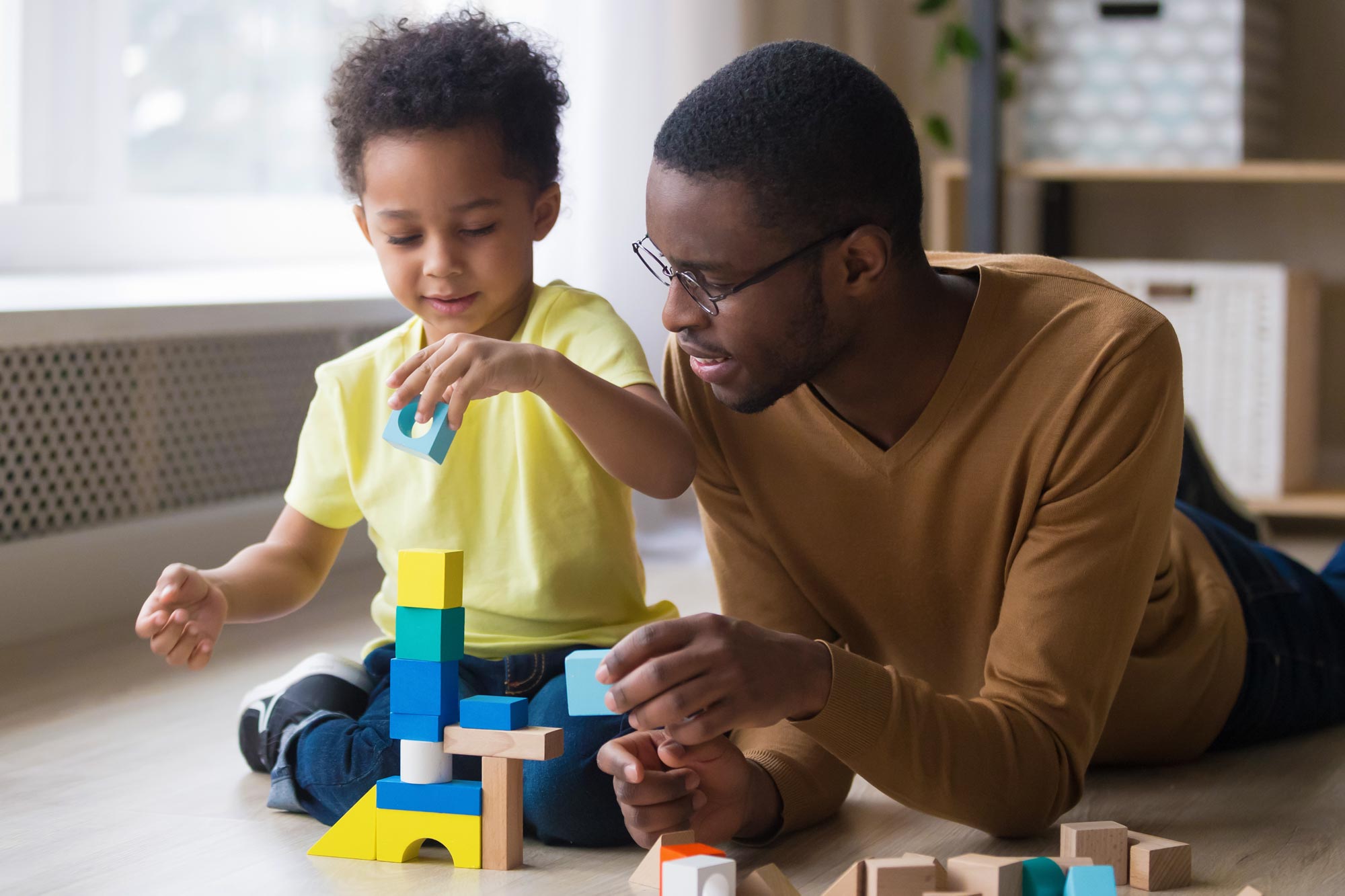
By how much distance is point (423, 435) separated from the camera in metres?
1.10

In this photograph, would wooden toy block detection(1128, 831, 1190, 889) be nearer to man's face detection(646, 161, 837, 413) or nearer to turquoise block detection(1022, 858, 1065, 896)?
turquoise block detection(1022, 858, 1065, 896)

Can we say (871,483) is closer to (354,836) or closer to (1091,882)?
(1091,882)

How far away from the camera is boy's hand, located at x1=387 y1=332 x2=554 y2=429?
1.06 meters

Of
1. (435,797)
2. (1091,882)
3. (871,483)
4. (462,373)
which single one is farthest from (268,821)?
(1091,882)

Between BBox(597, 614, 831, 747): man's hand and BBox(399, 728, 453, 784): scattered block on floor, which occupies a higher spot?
BBox(597, 614, 831, 747): man's hand

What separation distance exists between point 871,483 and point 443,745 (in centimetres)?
40

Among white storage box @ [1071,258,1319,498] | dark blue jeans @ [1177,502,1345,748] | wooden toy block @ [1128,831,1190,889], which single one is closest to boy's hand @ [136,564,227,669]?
wooden toy block @ [1128,831,1190,889]

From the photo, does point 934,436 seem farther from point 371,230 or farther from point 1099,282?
point 371,230

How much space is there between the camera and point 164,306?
2186 millimetres

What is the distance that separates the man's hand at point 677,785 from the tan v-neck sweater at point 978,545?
0.07 m

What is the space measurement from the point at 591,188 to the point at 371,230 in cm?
132

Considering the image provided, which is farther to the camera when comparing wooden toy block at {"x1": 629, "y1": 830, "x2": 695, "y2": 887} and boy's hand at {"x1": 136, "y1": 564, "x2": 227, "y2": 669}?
boy's hand at {"x1": 136, "y1": 564, "x2": 227, "y2": 669}

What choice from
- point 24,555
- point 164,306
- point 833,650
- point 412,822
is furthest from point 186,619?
point 164,306

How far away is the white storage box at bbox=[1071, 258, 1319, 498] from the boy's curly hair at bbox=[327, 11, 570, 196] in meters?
1.71
